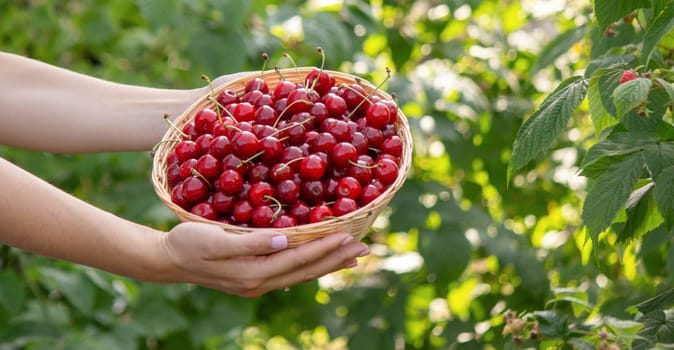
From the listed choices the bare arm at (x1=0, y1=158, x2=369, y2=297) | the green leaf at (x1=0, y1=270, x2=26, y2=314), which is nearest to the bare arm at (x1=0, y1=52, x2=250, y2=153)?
the bare arm at (x1=0, y1=158, x2=369, y2=297)

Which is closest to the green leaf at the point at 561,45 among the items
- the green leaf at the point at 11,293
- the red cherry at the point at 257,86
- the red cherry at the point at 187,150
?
the red cherry at the point at 257,86

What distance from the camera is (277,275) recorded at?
176 centimetres

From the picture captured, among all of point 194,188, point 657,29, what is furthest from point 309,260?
point 657,29

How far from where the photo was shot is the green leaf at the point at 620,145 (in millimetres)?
1502

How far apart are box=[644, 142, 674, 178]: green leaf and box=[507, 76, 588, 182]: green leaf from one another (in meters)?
0.14

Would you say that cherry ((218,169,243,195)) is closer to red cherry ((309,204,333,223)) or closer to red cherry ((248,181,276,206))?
red cherry ((248,181,276,206))

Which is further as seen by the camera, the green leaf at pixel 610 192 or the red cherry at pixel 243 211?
the red cherry at pixel 243 211

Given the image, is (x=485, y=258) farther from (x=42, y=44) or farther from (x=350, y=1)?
(x=42, y=44)

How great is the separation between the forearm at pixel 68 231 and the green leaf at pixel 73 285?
105 centimetres

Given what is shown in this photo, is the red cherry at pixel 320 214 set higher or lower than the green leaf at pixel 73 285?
higher

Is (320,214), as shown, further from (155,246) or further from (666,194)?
(666,194)

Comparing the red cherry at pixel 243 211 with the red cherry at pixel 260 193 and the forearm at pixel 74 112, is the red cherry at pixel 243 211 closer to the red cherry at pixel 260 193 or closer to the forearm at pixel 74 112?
the red cherry at pixel 260 193

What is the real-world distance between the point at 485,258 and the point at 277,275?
171cm

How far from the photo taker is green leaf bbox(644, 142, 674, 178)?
58.2 inches
